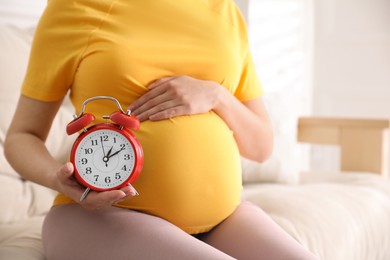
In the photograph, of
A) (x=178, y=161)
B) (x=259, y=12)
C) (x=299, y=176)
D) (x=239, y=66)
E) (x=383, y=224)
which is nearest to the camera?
(x=178, y=161)

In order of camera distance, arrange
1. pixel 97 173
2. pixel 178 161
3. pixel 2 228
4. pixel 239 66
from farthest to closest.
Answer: pixel 2 228, pixel 239 66, pixel 178 161, pixel 97 173

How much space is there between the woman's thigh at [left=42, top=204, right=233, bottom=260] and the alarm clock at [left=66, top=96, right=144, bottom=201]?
3.8 inches

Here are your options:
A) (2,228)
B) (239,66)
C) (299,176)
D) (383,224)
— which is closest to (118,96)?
(239,66)

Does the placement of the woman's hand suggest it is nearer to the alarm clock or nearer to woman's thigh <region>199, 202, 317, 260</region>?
the alarm clock

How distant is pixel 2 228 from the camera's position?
1538 mm

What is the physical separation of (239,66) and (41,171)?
1.54ft

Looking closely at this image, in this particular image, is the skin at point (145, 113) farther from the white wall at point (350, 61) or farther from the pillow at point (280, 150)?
the white wall at point (350, 61)

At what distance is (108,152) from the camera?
1.03m

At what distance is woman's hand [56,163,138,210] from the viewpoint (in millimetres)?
983

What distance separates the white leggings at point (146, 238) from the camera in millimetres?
1036

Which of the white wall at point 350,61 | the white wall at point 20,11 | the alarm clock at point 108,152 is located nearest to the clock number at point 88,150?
the alarm clock at point 108,152

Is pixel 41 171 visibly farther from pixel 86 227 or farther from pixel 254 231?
pixel 254 231

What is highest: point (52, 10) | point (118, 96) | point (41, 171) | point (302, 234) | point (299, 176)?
point (52, 10)

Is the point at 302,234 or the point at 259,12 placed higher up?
the point at 259,12
